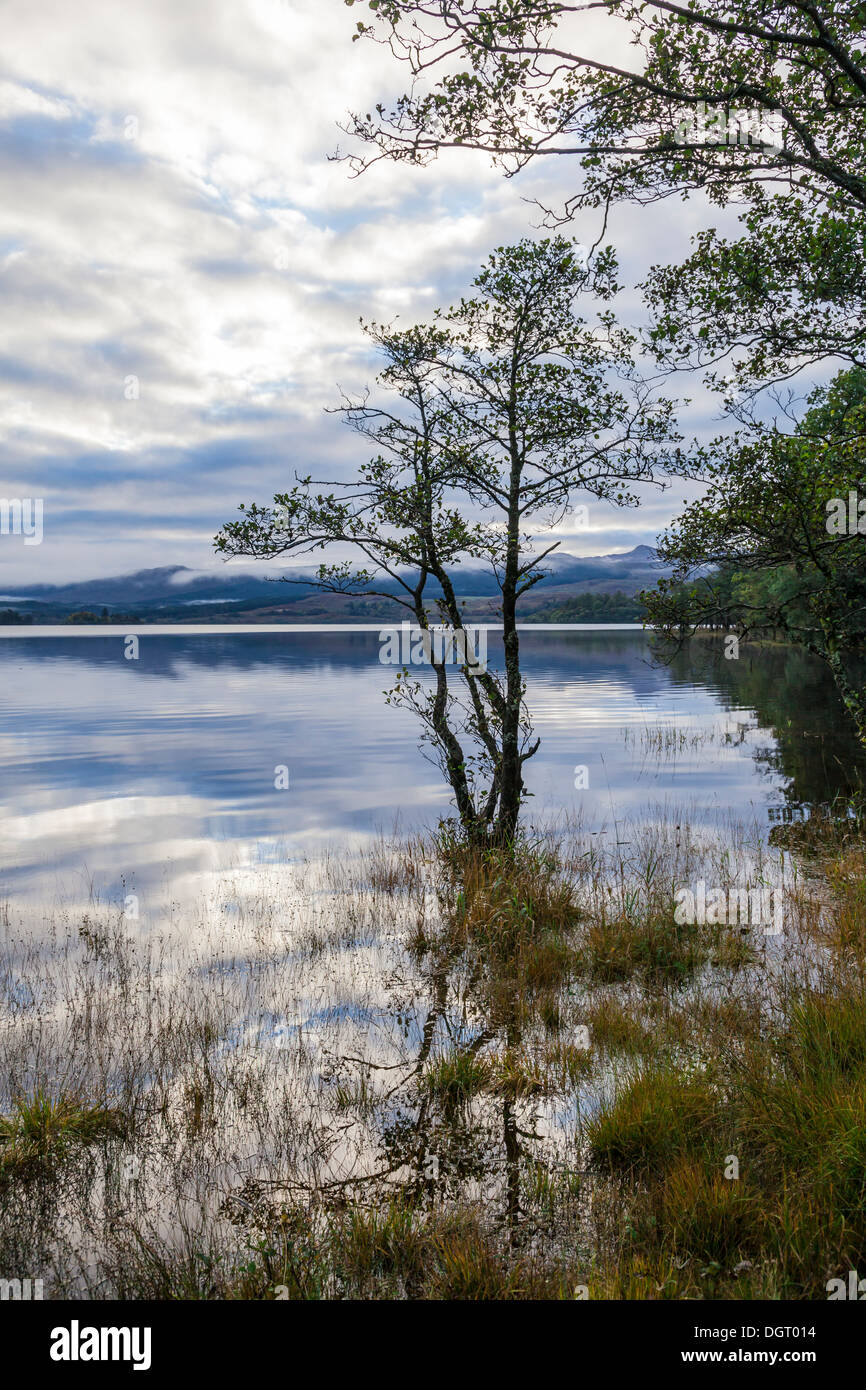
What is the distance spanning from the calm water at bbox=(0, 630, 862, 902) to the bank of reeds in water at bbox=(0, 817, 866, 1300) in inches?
274

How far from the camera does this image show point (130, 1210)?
5836 millimetres

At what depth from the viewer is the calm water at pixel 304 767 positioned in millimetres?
20422

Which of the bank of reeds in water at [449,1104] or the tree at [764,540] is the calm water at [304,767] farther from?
the tree at [764,540]

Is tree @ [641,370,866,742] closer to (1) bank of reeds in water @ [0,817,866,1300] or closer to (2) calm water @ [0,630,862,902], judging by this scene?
(1) bank of reeds in water @ [0,817,866,1300]

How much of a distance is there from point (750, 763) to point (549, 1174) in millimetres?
26001

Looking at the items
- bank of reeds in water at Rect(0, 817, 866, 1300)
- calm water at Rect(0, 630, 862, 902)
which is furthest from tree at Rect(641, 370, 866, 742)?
calm water at Rect(0, 630, 862, 902)

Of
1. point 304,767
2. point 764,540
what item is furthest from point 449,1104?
point 304,767

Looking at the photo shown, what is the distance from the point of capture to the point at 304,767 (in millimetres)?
33875

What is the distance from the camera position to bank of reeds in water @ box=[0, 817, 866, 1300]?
4984 mm

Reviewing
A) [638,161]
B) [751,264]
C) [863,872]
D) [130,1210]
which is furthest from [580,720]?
[130,1210]

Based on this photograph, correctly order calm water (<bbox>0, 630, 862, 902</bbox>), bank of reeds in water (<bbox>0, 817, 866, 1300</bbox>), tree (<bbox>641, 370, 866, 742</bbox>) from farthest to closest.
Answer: calm water (<bbox>0, 630, 862, 902</bbox>), tree (<bbox>641, 370, 866, 742</bbox>), bank of reeds in water (<bbox>0, 817, 866, 1300</bbox>)

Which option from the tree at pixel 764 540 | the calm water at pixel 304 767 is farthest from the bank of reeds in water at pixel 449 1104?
the calm water at pixel 304 767

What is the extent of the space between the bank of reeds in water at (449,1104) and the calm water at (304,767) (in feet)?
22.9
